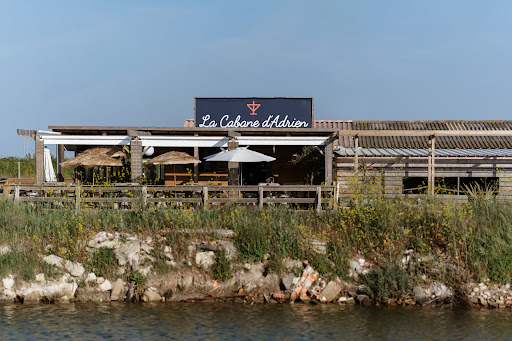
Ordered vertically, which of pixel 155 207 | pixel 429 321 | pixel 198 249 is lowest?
pixel 429 321

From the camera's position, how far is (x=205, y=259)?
15477 mm

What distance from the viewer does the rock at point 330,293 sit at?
14.8 metres

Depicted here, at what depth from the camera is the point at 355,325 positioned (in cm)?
1269

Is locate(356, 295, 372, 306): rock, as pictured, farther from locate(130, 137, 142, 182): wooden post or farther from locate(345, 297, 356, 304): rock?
locate(130, 137, 142, 182): wooden post

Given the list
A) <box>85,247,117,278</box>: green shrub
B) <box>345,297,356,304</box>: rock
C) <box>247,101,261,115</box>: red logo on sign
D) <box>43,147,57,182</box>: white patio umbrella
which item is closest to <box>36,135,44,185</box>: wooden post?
<box>43,147,57,182</box>: white patio umbrella

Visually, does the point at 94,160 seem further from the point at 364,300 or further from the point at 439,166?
the point at 439,166

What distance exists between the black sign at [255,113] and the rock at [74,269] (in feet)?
46.2

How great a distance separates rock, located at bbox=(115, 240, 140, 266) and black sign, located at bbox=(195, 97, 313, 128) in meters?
13.3

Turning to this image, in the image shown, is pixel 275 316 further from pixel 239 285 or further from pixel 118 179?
pixel 118 179

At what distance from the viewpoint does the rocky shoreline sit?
14742 millimetres

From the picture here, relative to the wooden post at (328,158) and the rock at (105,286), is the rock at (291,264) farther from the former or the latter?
the wooden post at (328,158)

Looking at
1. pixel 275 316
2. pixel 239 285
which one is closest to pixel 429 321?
pixel 275 316

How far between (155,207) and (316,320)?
21.8 ft

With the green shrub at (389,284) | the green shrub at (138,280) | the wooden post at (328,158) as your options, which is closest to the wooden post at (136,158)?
the wooden post at (328,158)
